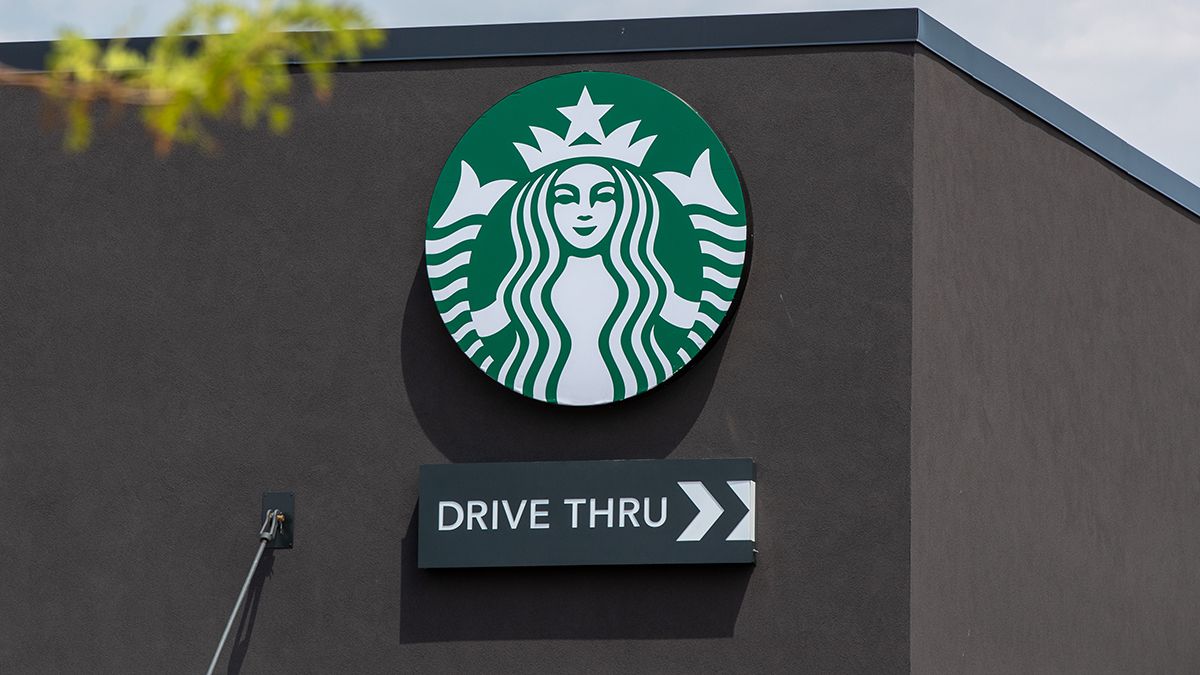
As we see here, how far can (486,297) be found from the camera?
1037 cm

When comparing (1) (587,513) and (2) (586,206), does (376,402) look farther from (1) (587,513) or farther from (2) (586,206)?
(2) (586,206)

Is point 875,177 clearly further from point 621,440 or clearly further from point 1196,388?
point 1196,388

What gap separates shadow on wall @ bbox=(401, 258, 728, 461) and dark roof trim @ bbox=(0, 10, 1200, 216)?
1276 mm

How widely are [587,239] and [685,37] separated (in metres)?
1.24

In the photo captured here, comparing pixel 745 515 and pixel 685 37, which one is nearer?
pixel 745 515

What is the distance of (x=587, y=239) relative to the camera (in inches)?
405

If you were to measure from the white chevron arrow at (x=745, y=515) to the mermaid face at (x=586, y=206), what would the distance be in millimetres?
1495

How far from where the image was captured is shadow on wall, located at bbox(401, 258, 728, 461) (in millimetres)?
10219

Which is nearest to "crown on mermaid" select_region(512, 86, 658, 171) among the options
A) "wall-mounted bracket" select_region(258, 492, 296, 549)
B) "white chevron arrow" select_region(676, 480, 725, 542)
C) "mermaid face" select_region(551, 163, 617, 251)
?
"mermaid face" select_region(551, 163, 617, 251)

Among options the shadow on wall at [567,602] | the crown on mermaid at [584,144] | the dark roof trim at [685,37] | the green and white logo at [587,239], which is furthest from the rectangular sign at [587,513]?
the dark roof trim at [685,37]

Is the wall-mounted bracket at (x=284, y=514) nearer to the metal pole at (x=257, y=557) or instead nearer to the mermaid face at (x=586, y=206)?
the metal pole at (x=257, y=557)

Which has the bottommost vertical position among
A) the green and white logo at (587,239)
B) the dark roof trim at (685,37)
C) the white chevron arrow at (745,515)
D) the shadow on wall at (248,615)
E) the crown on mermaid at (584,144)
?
the shadow on wall at (248,615)

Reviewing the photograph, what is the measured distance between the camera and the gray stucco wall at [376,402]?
10.0 m

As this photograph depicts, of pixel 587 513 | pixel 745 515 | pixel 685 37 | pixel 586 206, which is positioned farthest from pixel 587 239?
pixel 745 515
